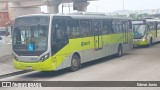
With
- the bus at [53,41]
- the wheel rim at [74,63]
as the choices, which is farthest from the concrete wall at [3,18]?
the wheel rim at [74,63]

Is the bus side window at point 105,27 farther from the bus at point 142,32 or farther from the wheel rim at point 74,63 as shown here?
the bus at point 142,32

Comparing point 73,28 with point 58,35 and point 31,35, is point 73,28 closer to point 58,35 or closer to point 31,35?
point 58,35

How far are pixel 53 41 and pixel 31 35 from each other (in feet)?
3.34

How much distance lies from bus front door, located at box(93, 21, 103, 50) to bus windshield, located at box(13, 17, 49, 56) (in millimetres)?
4780

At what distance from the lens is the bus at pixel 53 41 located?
49.1 feet

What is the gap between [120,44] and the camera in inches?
933

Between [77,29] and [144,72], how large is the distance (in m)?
4.25

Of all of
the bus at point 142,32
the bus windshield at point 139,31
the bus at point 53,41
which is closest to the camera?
the bus at point 53,41

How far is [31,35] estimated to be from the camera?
15.2 meters

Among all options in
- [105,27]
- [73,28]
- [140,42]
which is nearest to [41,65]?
[73,28]

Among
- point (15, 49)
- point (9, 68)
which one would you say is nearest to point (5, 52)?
point (9, 68)

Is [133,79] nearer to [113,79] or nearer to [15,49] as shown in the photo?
[113,79]

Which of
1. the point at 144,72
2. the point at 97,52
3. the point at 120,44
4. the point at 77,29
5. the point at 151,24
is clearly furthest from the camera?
the point at 151,24

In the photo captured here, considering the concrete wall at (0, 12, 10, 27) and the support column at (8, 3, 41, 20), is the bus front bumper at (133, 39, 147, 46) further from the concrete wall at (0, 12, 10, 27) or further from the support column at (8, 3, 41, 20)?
the concrete wall at (0, 12, 10, 27)
